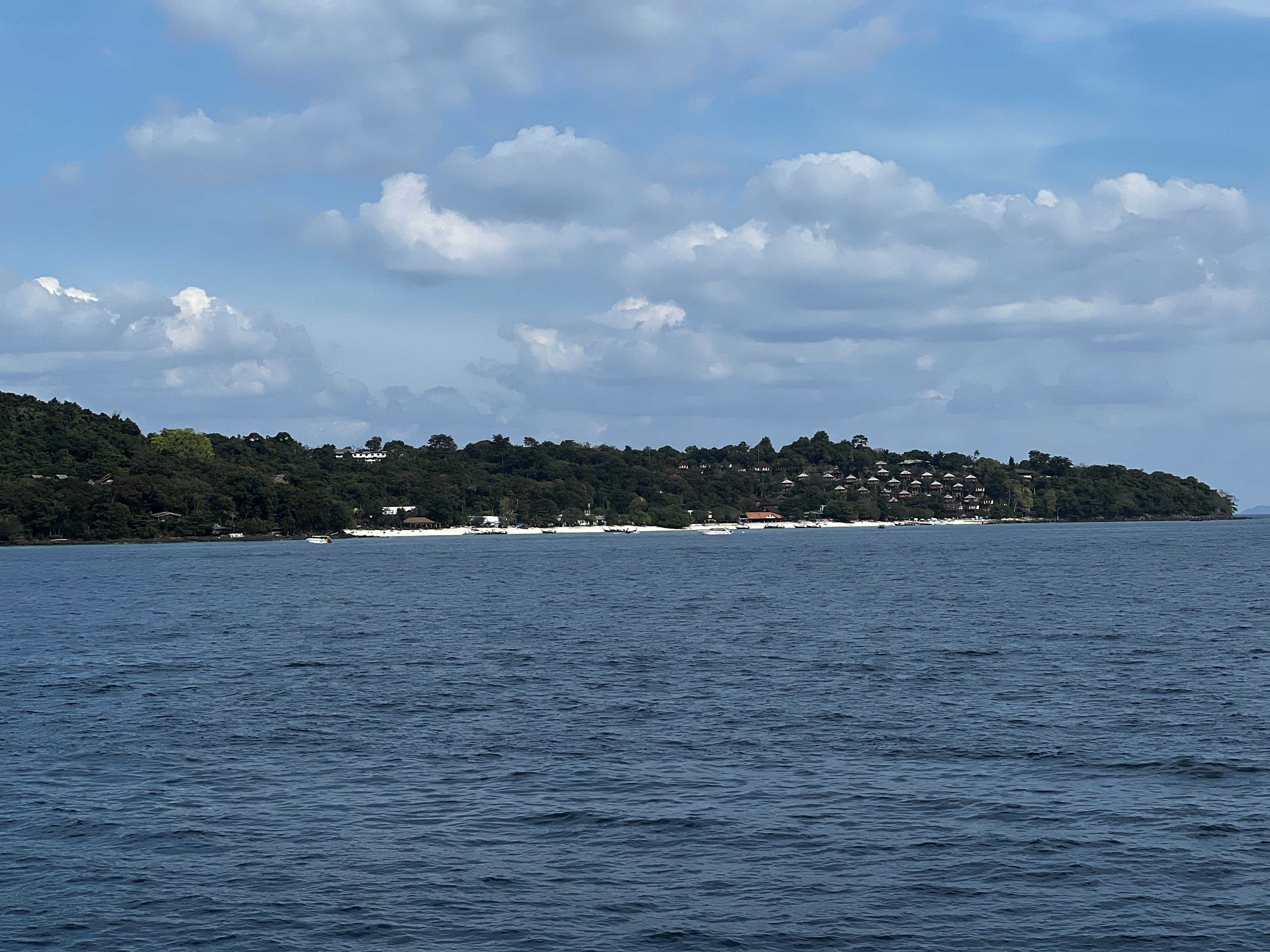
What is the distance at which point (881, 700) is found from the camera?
41250 millimetres

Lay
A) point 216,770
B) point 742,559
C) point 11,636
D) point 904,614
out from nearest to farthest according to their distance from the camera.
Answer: point 216,770 < point 11,636 < point 904,614 < point 742,559

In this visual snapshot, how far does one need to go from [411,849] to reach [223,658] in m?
36.0

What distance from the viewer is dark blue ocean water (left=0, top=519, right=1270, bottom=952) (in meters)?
20.1

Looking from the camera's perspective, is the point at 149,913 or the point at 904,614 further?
the point at 904,614

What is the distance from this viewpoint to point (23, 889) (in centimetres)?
2156

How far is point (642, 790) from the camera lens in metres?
28.4

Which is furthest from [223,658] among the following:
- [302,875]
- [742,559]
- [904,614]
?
[742,559]

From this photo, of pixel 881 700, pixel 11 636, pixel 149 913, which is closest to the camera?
pixel 149 913

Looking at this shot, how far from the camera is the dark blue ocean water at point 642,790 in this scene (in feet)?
66.0

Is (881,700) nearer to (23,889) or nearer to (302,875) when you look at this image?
(302,875)

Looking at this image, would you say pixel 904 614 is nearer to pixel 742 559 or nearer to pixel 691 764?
pixel 691 764

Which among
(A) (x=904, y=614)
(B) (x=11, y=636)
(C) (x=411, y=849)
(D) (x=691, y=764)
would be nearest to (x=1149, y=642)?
(A) (x=904, y=614)

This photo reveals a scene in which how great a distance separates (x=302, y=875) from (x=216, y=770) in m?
9.93

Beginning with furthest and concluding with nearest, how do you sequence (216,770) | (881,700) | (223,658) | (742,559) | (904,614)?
(742,559), (904,614), (223,658), (881,700), (216,770)
